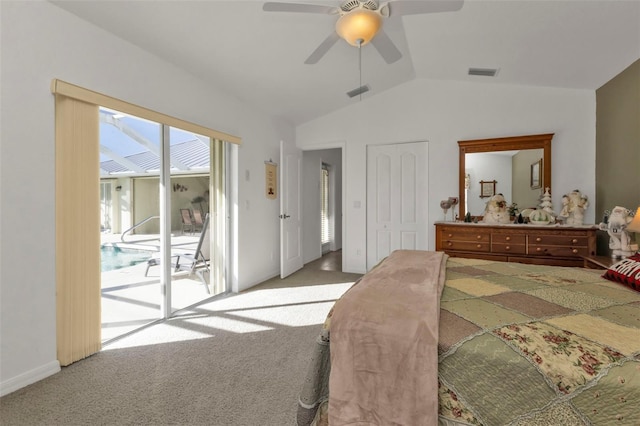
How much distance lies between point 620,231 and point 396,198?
248 centimetres

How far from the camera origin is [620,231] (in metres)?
2.55

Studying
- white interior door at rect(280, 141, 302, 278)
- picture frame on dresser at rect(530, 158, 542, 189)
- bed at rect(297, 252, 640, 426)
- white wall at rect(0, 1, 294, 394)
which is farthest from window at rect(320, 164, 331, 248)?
bed at rect(297, 252, 640, 426)

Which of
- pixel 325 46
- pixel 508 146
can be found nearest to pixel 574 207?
pixel 508 146

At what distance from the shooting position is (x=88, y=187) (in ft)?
7.46

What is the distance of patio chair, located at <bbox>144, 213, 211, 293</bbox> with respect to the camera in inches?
140

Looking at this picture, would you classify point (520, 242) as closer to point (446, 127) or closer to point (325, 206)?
point (446, 127)

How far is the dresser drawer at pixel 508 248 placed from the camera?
3.36 meters

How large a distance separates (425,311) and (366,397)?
15.2 inches

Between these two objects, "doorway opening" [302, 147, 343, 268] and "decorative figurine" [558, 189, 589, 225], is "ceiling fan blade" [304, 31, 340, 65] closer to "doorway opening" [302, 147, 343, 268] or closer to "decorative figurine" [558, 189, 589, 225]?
"doorway opening" [302, 147, 343, 268]

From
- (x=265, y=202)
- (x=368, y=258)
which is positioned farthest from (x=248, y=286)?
(x=368, y=258)

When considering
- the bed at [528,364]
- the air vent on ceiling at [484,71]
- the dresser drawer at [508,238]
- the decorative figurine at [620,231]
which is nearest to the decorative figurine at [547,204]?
the dresser drawer at [508,238]

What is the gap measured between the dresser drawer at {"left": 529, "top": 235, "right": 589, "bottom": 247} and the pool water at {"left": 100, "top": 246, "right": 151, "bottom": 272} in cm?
424

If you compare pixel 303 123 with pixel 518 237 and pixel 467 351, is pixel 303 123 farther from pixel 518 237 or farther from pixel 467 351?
pixel 467 351

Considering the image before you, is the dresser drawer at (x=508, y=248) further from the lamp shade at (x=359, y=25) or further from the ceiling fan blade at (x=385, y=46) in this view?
the lamp shade at (x=359, y=25)
